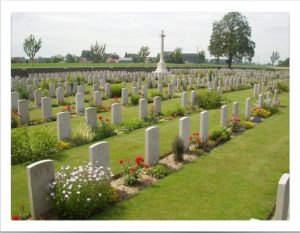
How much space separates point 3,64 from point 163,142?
535 centimetres

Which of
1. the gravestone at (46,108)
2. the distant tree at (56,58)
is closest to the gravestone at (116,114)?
the gravestone at (46,108)

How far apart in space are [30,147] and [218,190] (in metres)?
4.79

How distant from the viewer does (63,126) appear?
9.95 meters

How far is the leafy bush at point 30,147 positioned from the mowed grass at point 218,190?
322 cm

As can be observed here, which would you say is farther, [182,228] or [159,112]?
[159,112]

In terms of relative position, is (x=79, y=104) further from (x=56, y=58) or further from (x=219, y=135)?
(x=56, y=58)

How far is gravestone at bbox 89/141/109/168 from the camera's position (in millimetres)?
6473

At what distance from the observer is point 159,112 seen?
14648mm

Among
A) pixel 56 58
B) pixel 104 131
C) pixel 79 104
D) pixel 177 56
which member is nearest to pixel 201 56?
pixel 177 56

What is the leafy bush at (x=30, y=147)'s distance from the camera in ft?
27.5

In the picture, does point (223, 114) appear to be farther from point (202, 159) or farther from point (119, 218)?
point (119, 218)

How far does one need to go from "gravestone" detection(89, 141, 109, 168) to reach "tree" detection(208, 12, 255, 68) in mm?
45968

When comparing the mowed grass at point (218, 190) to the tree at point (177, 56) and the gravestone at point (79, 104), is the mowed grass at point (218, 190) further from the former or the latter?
the tree at point (177, 56)

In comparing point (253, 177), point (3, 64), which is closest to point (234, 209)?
point (253, 177)
